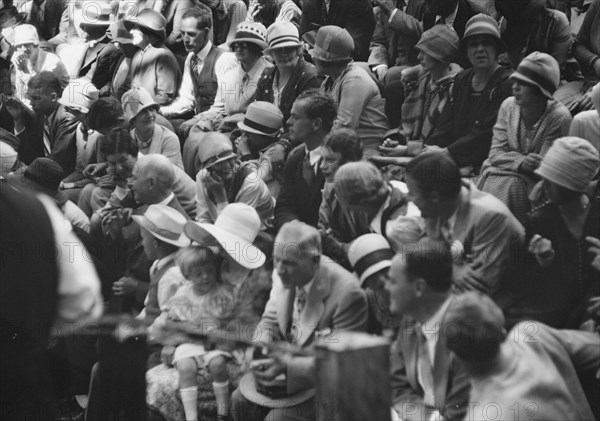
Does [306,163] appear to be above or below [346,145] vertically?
below

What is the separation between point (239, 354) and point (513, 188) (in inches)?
74.1

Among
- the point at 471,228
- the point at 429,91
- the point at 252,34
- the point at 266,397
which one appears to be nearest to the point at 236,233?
the point at 266,397

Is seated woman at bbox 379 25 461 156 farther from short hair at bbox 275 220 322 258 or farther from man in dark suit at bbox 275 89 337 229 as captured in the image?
short hair at bbox 275 220 322 258

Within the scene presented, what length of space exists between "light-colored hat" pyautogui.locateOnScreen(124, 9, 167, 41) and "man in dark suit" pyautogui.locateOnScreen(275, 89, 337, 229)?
302cm

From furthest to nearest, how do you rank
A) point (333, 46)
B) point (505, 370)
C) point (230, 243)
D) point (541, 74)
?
point (333, 46) < point (541, 74) < point (230, 243) < point (505, 370)

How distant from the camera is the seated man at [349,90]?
26.1ft

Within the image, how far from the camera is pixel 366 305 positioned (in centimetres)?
580

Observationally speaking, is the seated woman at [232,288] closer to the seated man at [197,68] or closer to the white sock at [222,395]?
the white sock at [222,395]

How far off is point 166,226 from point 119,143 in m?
1.57

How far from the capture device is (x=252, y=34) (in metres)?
9.23

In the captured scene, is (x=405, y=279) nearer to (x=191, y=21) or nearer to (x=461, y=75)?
(x=461, y=75)

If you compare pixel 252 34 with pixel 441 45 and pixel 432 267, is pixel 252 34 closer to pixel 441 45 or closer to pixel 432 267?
pixel 441 45

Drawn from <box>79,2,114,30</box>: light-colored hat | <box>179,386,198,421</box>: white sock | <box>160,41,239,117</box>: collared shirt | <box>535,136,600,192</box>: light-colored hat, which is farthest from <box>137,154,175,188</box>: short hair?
<box>79,2,114,30</box>: light-colored hat

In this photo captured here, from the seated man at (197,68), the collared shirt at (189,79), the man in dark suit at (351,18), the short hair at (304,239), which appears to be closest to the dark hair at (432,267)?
the short hair at (304,239)
